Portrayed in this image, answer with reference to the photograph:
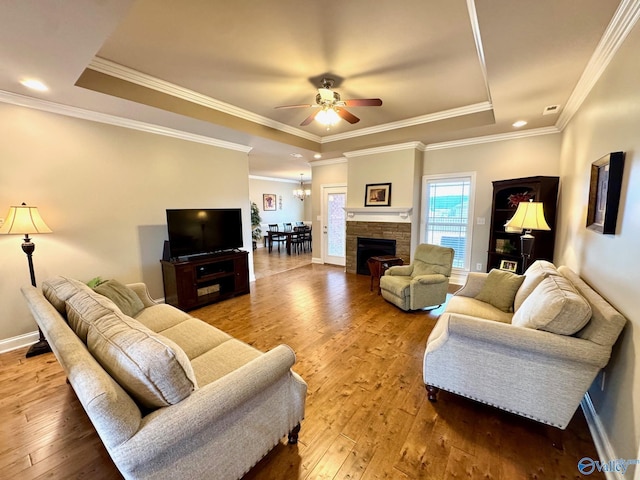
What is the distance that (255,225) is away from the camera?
31.2 feet

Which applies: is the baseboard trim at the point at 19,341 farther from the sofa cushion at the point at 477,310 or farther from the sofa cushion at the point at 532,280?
the sofa cushion at the point at 532,280

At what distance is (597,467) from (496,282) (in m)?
1.49

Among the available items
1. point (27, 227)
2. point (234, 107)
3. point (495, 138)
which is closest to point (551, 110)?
point (495, 138)

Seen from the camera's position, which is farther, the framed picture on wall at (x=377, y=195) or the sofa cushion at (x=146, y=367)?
the framed picture on wall at (x=377, y=195)

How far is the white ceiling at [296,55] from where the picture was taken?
5.54 feet

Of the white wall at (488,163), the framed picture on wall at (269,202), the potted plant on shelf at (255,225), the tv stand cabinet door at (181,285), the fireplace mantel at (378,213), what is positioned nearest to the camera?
the tv stand cabinet door at (181,285)

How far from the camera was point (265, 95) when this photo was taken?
3303mm

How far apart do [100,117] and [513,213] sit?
573cm

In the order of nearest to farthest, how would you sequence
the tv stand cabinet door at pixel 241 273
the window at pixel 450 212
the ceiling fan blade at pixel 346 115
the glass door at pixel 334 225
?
the ceiling fan blade at pixel 346 115 → the tv stand cabinet door at pixel 241 273 → the window at pixel 450 212 → the glass door at pixel 334 225

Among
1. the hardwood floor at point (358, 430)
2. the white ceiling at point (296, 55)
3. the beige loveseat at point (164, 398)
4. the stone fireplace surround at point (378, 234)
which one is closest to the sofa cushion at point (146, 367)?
the beige loveseat at point (164, 398)

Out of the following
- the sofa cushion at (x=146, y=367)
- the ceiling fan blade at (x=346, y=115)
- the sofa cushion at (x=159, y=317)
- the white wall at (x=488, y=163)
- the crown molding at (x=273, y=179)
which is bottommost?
the sofa cushion at (x=159, y=317)

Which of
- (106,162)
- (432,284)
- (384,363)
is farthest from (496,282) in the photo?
(106,162)

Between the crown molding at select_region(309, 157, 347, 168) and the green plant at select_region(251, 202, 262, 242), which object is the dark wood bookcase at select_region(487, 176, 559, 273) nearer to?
the crown molding at select_region(309, 157, 347, 168)

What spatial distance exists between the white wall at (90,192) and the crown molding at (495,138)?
4.02 m
